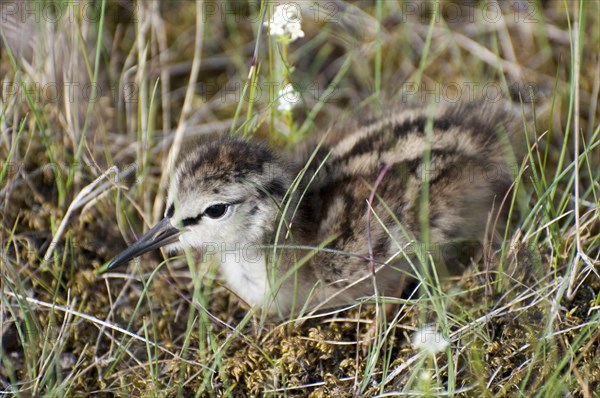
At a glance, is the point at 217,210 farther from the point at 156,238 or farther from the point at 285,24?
the point at 285,24

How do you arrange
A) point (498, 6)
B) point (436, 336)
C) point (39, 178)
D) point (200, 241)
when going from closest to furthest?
point (436, 336) < point (200, 241) < point (39, 178) < point (498, 6)

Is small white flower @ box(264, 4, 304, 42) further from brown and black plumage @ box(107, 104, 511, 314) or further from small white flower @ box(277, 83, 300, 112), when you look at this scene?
brown and black plumage @ box(107, 104, 511, 314)

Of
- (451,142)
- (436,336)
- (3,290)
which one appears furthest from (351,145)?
(3,290)

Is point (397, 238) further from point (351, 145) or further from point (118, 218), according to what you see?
point (118, 218)

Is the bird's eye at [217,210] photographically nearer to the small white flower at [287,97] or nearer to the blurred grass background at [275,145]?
the blurred grass background at [275,145]

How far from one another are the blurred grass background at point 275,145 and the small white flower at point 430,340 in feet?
0.18

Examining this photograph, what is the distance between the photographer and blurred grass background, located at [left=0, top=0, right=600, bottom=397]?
251 centimetres

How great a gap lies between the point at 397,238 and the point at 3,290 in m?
1.40

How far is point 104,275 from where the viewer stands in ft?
9.40

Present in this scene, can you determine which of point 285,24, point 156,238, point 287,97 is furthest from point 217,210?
point 285,24

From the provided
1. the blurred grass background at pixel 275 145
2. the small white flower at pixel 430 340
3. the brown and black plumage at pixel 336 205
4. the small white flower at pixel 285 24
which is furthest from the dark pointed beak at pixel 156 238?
the small white flower at pixel 430 340

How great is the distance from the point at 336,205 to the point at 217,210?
442 mm

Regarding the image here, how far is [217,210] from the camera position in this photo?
8.57 ft

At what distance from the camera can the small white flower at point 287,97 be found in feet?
9.21
